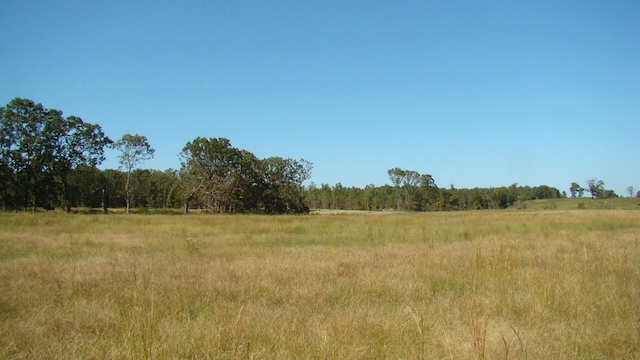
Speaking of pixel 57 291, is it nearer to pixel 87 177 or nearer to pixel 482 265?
pixel 482 265

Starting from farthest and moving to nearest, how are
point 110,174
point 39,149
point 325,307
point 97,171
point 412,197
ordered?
point 412,197
point 110,174
point 97,171
point 39,149
point 325,307

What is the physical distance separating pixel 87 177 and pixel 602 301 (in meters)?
68.4

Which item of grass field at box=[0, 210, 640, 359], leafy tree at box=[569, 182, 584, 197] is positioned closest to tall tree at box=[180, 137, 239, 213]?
grass field at box=[0, 210, 640, 359]

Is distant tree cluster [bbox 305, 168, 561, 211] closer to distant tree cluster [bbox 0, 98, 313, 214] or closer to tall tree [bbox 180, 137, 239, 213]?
distant tree cluster [bbox 0, 98, 313, 214]

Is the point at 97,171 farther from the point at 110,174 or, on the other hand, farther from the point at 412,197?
the point at 412,197

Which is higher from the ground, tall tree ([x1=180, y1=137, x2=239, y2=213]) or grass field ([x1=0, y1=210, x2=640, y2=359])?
tall tree ([x1=180, y1=137, x2=239, y2=213])

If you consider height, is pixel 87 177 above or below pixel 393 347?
above

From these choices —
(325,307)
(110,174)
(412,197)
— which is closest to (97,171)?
(110,174)

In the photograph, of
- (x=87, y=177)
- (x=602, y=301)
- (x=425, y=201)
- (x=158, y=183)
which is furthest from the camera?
(x=425, y=201)

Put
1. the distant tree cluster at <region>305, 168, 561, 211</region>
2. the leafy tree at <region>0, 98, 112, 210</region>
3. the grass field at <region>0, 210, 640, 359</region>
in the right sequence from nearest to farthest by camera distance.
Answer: the grass field at <region>0, 210, 640, 359</region> < the leafy tree at <region>0, 98, 112, 210</region> < the distant tree cluster at <region>305, 168, 561, 211</region>

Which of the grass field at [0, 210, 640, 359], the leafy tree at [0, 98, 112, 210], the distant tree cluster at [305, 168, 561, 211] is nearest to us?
the grass field at [0, 210, 640, 359]

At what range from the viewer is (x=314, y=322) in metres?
4.24

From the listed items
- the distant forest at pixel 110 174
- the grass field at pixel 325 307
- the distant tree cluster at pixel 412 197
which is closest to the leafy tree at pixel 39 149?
the distant forest at pixel 110 174

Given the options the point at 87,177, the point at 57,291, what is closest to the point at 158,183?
the point at 87,177
